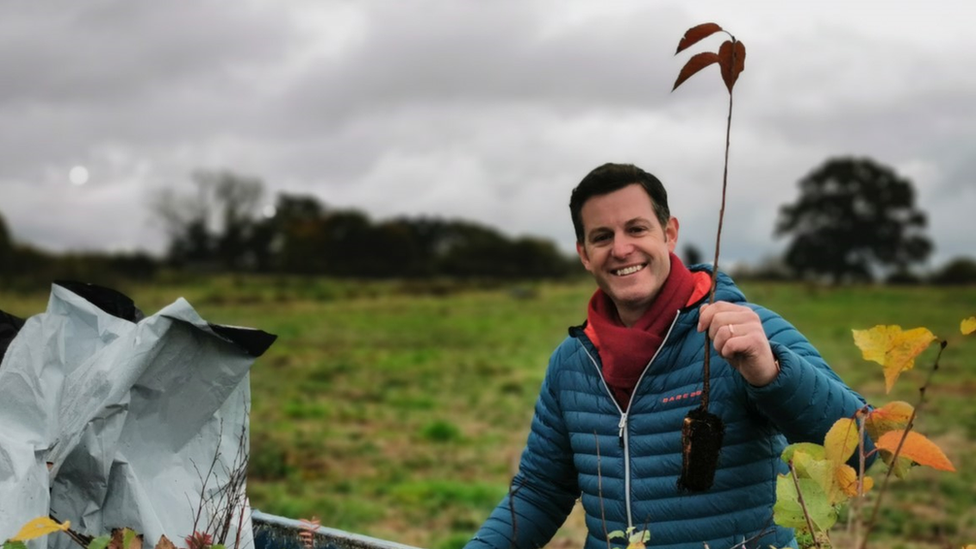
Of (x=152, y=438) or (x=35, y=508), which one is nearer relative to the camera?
(x=35, y=508)

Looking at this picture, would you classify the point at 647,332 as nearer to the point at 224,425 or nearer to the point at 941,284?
the point at 224,425

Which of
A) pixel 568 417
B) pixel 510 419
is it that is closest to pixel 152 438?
pixel 568 417

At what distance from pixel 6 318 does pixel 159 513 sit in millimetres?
735

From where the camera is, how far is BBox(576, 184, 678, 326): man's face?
88.7 inches

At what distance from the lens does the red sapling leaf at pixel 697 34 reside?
1.27 metres

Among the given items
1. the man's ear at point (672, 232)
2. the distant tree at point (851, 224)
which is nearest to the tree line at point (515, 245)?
the distant tree at point (851, 224)

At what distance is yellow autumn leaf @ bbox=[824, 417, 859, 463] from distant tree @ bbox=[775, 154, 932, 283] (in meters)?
46.5

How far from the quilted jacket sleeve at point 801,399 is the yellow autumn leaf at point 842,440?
0.50 m

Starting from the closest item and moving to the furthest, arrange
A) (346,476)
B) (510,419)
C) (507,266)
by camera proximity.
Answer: (346,476) < (510,419) < (507,266)

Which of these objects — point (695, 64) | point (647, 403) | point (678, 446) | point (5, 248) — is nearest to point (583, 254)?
point (647, 403)

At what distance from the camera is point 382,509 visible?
266 inches

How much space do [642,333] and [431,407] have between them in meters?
9.44

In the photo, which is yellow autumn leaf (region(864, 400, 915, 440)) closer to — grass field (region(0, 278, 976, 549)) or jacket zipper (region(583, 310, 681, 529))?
grass field (region(0, 278, 976, 549))

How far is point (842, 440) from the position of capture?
1.34 metres
